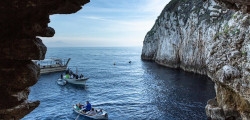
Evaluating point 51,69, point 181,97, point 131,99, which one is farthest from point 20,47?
point 51,69

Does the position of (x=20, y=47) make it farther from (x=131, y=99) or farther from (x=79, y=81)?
(x=79, y=81)

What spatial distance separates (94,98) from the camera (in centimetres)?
3478

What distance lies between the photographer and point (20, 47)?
23.3 feet

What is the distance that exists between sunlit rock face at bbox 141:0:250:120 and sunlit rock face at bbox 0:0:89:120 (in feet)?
41.7

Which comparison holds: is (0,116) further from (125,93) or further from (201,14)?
(201,14)

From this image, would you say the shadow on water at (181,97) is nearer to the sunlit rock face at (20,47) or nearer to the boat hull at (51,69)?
the sunlit rock face at (20,47)

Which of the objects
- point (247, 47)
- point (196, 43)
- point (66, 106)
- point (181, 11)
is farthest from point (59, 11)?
point (181, 11)

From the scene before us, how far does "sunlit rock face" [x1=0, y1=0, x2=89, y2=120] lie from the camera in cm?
685

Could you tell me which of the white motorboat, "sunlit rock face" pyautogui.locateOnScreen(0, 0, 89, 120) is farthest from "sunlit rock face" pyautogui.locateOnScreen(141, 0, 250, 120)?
the white motorboat

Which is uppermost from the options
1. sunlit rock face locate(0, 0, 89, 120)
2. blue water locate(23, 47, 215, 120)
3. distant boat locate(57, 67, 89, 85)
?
sunlit rock face locate(0, 0, 89, 120)

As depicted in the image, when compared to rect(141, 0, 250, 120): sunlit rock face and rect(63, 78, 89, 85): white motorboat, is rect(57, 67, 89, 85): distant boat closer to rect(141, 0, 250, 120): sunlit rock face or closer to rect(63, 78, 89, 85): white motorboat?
rect(63, 78, 89, 85): white motorboat

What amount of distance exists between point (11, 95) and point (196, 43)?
56.0m

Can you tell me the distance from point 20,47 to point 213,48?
63.3ft

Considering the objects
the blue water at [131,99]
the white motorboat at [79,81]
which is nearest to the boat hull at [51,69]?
the blue water at [131,99]
